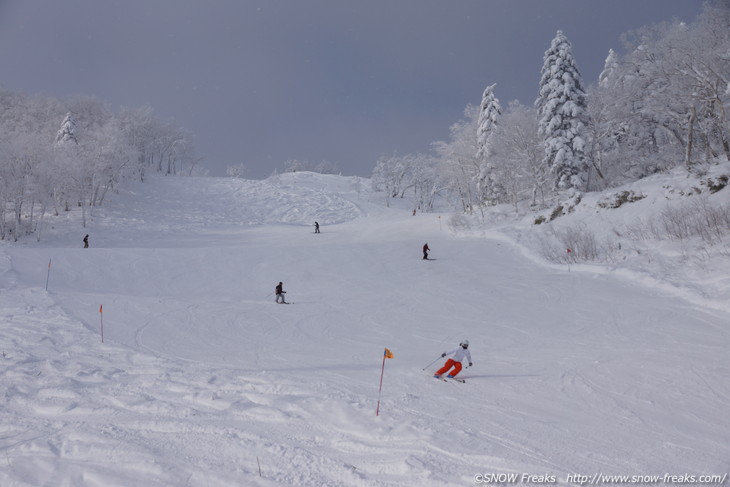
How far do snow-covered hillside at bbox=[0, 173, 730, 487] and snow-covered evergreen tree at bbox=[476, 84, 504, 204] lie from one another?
59.6ft

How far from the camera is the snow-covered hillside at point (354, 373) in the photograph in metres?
5.15

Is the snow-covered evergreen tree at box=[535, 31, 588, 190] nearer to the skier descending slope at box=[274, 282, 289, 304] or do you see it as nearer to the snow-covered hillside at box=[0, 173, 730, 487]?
the snow-covered hillside at box=[0, 173, 730, 487]

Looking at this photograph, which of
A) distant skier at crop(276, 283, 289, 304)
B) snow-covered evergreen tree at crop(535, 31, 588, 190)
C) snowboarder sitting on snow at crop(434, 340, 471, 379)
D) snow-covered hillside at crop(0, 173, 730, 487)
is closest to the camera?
snow-covered hillside at crop(0, 173, 730, 487)

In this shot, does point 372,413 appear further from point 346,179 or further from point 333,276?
point 346,179

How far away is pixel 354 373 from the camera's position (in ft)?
30.7

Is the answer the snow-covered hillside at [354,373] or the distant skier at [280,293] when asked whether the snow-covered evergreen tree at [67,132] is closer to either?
the snow-covered hillside at [354,373]

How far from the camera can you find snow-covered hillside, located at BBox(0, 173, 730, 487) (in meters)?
5.15

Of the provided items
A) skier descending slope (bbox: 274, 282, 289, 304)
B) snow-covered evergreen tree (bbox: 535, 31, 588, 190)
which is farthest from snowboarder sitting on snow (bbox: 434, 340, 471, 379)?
snow-covered evergreen tree (bbox: 535, 31, 588, 190)

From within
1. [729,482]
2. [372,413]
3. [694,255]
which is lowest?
[372,413]

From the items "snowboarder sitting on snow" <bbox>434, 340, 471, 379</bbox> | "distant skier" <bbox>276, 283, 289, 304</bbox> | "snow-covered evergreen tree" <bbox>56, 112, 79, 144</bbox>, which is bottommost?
"distant skier" <bbox>276, 283, 289, 304</bbox>

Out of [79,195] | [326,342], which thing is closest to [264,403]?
[326,342]

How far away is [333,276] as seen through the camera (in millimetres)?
24859

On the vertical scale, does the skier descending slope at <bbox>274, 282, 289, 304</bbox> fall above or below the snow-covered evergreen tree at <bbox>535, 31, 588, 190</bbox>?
below

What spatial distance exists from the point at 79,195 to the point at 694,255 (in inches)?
2014
